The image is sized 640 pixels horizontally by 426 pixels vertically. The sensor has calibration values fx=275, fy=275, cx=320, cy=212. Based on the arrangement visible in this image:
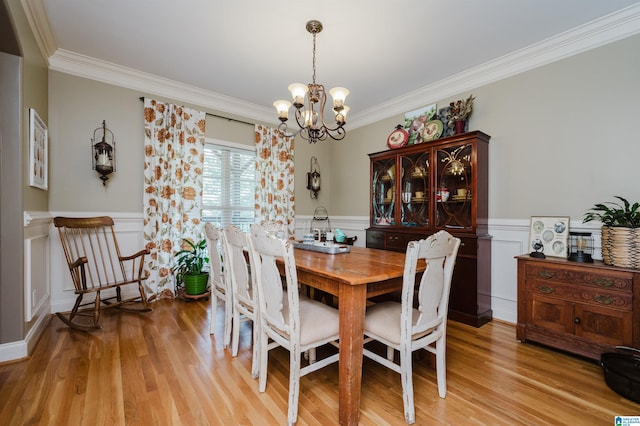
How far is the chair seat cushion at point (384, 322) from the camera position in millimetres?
1524

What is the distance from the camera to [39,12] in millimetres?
2197

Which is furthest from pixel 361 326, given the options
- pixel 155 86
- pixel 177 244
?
pixel 155 86

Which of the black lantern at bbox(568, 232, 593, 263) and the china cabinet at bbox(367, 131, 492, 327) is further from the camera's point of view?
the china cabinet at bbox(367, 131, 492, 327)

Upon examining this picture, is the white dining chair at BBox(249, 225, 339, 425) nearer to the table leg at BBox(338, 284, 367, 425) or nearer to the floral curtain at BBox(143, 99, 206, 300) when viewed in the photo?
the table leg at BBox(338, 284, 367, 425)

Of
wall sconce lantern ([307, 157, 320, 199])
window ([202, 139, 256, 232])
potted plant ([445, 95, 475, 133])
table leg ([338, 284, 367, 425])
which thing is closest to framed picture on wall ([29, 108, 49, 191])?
window ([202, 139, 256, 232])

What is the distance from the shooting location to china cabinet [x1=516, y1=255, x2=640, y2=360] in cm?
189

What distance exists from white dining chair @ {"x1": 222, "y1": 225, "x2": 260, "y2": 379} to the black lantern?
8.13ft

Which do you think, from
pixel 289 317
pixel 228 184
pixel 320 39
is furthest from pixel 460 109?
pixel 228 184

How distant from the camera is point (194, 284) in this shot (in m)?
3.31

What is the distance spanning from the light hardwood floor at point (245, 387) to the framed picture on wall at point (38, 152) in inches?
53.6

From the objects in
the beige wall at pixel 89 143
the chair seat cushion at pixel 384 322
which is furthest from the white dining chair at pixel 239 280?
the beige wall at pixel 89 143

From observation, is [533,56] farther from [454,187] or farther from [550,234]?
[550,234]

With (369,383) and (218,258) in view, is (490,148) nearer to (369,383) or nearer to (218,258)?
(369,383)

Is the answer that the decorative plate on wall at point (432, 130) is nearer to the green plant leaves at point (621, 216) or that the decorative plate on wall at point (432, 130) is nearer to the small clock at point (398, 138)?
the small clock at point (398, 138)
